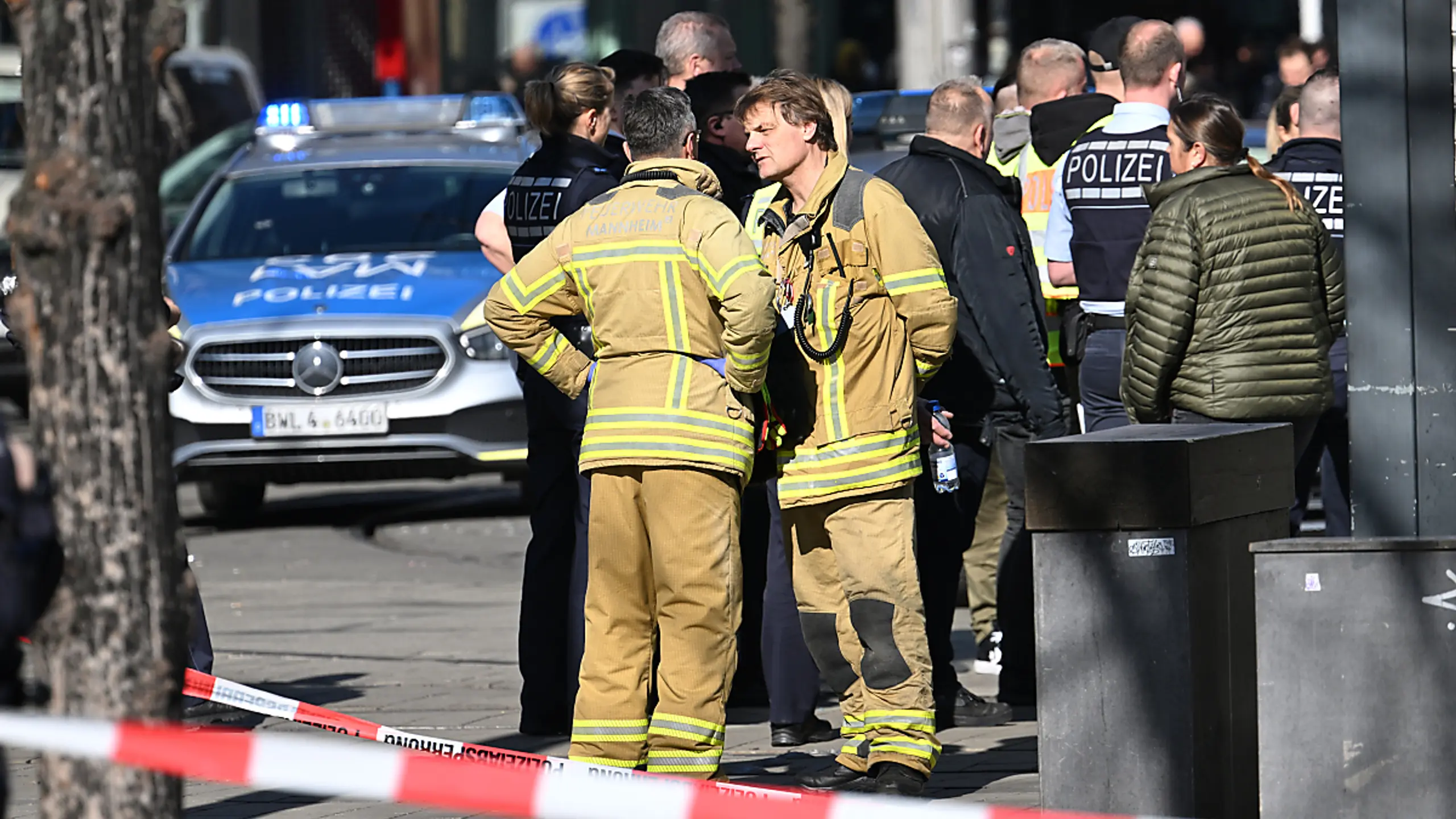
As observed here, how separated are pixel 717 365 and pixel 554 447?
1410mm

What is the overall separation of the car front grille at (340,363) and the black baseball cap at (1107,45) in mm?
3952

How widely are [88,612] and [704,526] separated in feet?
8.14

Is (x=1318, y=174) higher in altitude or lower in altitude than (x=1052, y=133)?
lower

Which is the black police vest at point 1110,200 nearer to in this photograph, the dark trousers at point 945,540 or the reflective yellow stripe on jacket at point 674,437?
the dark trousers at point 945,540

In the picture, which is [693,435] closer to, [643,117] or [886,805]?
[643,117]

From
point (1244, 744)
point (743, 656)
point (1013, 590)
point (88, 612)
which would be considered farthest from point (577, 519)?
point (88, 612)

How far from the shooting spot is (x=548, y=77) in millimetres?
7168

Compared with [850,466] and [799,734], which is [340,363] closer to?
[799,734]

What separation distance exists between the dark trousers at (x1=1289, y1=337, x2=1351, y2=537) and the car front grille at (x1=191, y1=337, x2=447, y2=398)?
4.78 meters

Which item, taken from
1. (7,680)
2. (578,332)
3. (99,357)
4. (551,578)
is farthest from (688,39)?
(7,680)

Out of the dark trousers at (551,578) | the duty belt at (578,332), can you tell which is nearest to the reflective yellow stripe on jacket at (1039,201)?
the dark trousers at (551,578)

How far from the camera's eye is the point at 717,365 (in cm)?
583

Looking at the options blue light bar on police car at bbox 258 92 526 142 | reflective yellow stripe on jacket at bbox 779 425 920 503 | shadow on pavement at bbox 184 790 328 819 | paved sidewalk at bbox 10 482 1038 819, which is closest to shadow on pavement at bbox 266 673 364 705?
paved sidewalk at bbox 10 482 1038 819

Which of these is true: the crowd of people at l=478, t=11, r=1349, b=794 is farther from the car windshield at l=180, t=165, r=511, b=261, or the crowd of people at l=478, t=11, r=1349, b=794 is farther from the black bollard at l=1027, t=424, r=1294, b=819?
the car windshield at l=180, t=165, r=511, b=261
